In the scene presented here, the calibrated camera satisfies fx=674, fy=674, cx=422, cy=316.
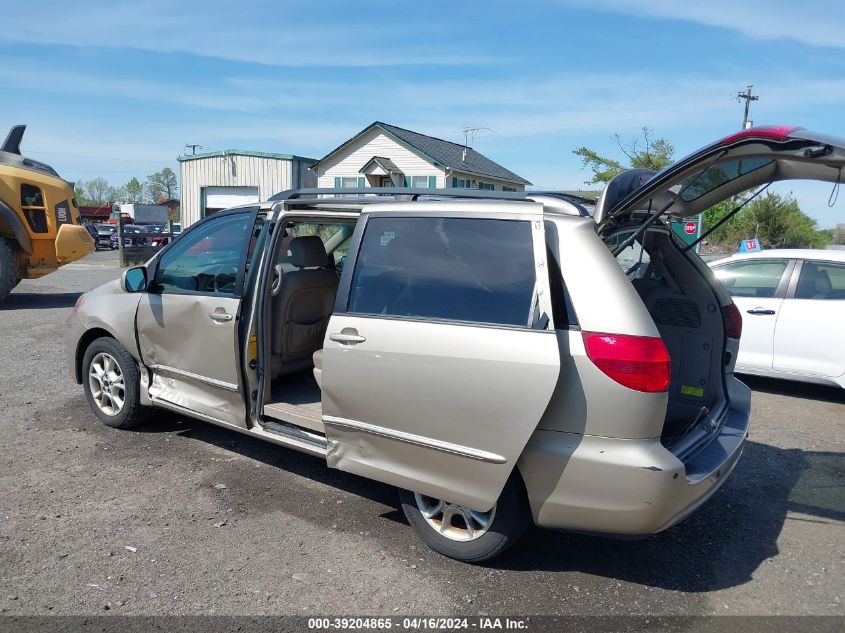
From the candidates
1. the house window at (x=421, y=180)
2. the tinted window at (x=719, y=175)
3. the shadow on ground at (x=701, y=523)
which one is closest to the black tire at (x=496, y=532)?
the shadow on ground at (x=701, y=523)

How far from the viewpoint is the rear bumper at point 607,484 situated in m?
3.04

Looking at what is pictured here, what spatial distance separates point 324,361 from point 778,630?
2.58 m

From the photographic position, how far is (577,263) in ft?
10.5

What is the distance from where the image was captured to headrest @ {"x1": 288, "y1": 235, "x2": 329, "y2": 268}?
5008 millimetres

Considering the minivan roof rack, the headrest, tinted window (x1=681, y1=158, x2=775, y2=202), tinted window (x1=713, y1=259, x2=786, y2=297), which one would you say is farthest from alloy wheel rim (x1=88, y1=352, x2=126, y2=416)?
tinted window (x1=713, y1=259, x2=786, y2=297)

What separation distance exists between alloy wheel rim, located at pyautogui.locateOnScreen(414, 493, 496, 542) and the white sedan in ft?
16.3

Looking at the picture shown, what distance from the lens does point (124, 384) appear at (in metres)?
5.34

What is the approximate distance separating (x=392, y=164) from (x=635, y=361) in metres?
27.7

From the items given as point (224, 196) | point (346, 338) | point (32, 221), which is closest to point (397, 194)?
point (346, 338)

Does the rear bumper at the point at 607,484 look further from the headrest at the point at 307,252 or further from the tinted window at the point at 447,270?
the headrest at the point at 307,252

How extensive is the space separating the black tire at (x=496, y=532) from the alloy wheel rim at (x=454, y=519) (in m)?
0.02

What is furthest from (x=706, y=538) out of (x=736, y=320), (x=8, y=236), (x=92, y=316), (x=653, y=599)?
(x=8, y=236)

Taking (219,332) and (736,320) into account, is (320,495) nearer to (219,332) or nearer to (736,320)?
(219,332)

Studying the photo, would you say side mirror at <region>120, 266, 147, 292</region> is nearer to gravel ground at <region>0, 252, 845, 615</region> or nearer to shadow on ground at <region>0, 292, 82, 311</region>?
gravel ground at <region>0, 252, 845, 615</region>
